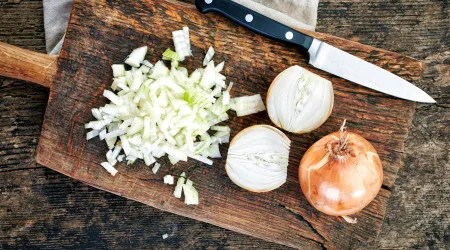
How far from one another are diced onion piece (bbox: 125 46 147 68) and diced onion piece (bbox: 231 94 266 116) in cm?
38

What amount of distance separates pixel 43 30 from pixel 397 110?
59.0 inches

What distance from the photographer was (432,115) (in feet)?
6.59

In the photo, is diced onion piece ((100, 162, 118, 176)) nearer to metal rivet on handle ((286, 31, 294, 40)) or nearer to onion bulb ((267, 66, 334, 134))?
onion bulb ((267, 66, 334, 134))

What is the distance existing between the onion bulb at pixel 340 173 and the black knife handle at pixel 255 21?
376mm

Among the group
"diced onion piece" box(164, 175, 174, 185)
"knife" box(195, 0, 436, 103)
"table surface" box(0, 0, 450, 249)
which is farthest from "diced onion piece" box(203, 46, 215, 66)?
"table surface" box(0, 0, 450, 249)

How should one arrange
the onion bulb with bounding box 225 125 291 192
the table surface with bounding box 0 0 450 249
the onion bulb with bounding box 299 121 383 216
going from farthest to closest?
the table surface with bounding box 0 0 450 249 < the onion bulb with bounding box 225 125 291 192 < the onion bulb with bounding box 299 121 383 216

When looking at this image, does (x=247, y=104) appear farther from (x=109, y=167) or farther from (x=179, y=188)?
(x=109, y=167)

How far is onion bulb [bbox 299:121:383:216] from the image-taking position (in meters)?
1.53

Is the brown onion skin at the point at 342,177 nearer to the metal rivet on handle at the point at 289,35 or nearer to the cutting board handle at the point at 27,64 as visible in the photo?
the metal rivet on handle at the point at 289,35

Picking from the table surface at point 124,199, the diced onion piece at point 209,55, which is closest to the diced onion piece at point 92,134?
the table surface at point 124,199

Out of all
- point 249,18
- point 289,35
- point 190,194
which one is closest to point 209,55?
point 249,18

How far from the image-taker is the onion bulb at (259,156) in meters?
1.66

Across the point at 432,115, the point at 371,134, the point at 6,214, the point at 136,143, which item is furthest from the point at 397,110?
the point at 6,214

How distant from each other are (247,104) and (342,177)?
17.5 inches
